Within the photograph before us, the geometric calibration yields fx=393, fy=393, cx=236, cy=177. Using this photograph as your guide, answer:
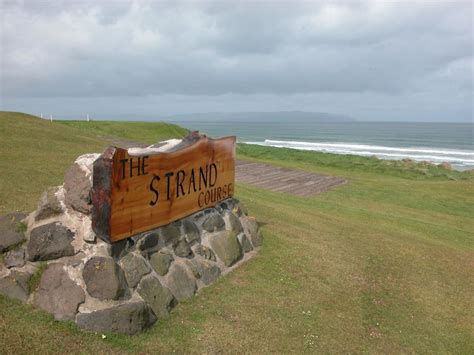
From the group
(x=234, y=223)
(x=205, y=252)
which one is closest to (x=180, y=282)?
(x=205, y=252)

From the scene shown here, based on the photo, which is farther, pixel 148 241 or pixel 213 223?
pixel 213 223

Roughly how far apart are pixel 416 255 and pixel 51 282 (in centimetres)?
949

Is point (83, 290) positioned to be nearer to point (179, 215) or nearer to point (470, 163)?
Result: point (179, 215)

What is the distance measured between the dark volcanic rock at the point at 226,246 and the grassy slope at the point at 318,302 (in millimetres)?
309

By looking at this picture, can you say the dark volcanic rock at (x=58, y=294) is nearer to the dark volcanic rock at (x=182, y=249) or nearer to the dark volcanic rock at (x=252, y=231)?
the dark volcanic rock at (x=182, y=249)

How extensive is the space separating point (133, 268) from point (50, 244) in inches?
49.3

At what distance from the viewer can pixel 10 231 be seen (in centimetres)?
613

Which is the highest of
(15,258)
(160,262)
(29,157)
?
(29,157)

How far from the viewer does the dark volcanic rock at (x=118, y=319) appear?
5340 mm

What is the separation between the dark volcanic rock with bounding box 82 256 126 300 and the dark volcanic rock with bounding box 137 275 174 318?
0.44 metres

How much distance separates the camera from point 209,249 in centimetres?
778

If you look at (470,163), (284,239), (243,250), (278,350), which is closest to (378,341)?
(278,350)

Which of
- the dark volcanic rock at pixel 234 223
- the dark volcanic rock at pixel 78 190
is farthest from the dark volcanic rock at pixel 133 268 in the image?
the dark volcanic rock at pixel 234 223

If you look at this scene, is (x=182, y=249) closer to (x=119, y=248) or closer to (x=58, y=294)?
(x=119, y=248)
